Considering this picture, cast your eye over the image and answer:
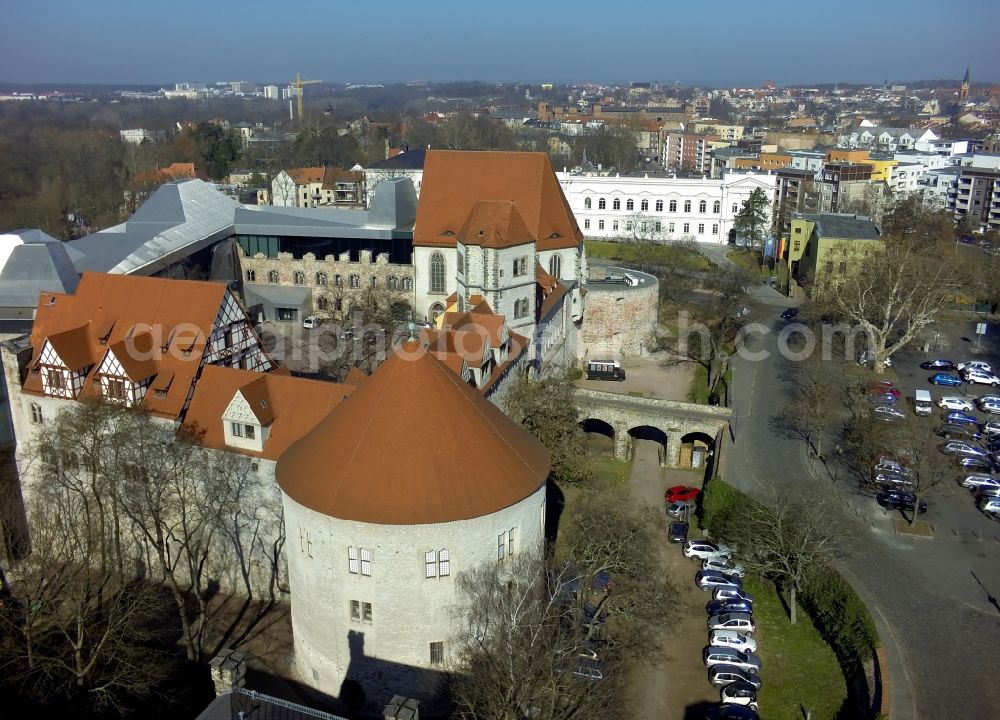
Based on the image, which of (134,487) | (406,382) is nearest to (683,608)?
(406,382)

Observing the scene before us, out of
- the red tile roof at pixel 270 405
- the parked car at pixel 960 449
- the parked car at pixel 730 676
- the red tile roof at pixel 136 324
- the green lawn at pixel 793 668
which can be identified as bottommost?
the green lawn at pixel 793 668

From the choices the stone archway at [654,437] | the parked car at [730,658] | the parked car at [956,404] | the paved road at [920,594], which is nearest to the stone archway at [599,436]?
the stone archway at [654,437]

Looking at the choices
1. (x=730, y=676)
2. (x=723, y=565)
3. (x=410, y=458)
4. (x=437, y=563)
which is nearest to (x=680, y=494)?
(x=723, y=565)

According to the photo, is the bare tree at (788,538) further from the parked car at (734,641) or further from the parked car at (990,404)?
the parked car at (990,404)

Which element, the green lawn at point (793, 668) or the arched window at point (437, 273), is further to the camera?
the arched window at point (437, 273)

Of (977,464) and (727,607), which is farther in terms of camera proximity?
(977,464)

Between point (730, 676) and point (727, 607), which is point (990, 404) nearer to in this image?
point (727, 607)
